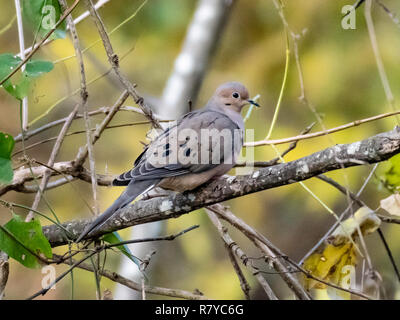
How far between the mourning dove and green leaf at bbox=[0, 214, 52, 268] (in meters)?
0.45

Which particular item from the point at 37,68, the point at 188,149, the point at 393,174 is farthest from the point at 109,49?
the point at 393,174

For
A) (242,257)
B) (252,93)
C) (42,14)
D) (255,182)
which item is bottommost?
(242,257)

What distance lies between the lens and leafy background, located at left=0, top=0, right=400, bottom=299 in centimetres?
569

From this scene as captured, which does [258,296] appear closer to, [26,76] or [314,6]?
[314,6]

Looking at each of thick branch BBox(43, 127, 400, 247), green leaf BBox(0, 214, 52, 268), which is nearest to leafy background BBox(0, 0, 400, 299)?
thick branch BBox(43, 127, 400, 247)

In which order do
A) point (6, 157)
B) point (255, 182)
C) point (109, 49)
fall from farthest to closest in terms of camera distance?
point (109, 49) < point (6, 157) < point (255, 182)

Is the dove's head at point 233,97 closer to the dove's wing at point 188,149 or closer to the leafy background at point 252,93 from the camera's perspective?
the dove's wing at point 188,149

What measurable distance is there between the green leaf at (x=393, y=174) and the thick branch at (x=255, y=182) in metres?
0.89

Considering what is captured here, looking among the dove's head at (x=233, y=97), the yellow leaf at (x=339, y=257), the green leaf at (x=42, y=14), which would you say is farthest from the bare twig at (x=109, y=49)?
the yellow leaf at (x=339, y=257)

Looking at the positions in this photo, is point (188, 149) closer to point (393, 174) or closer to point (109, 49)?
point (109, 49)

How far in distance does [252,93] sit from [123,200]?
125 inches

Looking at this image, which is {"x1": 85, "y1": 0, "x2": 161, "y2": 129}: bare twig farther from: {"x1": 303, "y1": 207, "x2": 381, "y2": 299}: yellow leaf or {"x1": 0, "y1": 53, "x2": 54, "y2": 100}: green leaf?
{"x1": 303, "y1": 207, "x2": 381, "y2": 299}: yellow leaf

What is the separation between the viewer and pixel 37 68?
3.08 m

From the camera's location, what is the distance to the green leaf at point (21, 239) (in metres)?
2.80
